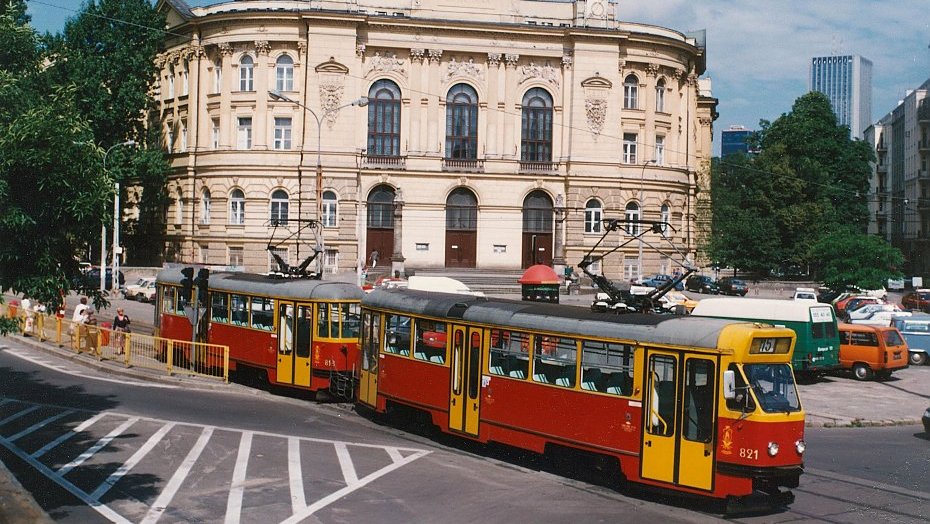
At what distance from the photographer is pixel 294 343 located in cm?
2631

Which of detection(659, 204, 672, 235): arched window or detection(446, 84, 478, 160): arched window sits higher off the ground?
detection(446, 84, 478, 160): arched window

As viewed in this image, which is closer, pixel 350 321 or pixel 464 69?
pixel 350 321

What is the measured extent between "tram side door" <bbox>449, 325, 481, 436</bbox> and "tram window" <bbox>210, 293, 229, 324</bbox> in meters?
11.1

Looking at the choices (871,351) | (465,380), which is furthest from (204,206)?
(465,380)

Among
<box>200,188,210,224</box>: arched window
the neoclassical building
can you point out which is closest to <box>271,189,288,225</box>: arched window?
the neoclassical building

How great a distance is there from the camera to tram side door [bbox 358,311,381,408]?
22938 mm

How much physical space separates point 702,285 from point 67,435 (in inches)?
2084

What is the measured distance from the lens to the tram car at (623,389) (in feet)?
50.0

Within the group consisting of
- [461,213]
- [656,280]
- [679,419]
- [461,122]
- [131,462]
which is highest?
[461,122]

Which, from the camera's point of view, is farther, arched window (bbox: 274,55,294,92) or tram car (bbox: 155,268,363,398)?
arched window (bbox: 274,55,294,92)

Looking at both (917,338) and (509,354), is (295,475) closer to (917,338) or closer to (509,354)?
(509,354)

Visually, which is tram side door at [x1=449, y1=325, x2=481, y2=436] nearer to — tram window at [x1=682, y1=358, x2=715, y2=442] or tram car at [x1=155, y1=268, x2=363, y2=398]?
tram car at [x1=155, y1=268, x2=363, y2=398]

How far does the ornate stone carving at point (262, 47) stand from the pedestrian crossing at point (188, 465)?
147 feet

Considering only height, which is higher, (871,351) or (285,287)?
(285,287)
